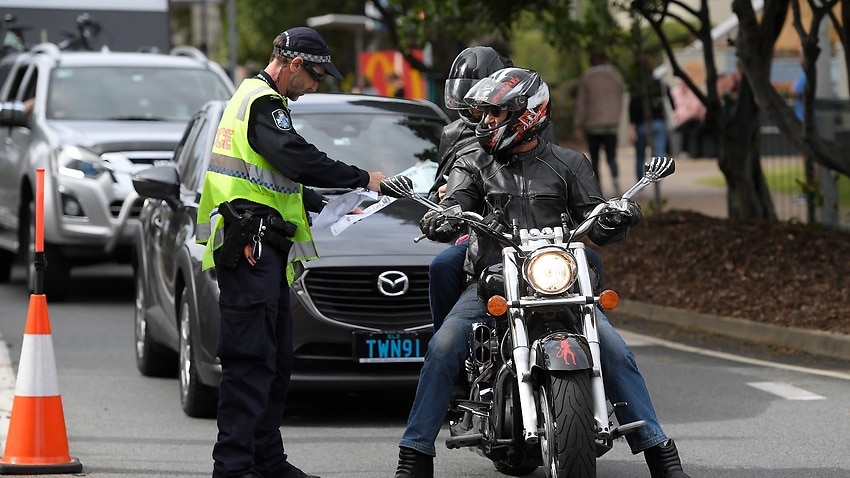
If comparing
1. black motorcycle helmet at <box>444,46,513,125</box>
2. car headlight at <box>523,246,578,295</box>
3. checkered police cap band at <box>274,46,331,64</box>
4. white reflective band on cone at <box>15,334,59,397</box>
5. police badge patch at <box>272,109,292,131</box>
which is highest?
checkered police cap band at <box>274,46,331,64</box>

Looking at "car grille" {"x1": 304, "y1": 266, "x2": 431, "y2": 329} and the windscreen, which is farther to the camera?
the windscreen

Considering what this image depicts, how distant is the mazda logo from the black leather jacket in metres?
1.70

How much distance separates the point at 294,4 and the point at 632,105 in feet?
50.4

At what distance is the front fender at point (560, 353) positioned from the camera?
231 inches

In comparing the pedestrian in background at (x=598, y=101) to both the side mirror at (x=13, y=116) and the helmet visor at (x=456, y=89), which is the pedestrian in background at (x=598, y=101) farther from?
the helmet visor at (x=456, y=89)

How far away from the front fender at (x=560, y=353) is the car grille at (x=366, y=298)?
7.74 feet

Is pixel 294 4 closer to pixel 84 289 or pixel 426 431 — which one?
pixel 84 289

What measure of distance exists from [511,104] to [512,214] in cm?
44

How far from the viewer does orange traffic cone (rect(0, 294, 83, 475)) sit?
7258 millimetres

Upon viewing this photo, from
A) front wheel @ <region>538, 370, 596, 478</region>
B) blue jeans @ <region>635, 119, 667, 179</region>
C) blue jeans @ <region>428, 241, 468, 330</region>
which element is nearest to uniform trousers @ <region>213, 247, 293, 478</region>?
blue jeans @ <region>428, 241, 468, 330</region>

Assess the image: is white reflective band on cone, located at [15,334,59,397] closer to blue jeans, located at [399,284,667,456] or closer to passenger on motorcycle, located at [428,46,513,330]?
passenger on motorcycle, located at [428,46,513,330]

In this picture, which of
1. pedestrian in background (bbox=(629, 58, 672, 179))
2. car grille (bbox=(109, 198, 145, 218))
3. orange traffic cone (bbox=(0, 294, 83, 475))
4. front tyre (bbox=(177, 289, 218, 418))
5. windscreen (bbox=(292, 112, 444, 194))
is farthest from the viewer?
pedestrian in background (bbox=(629, 58, 672, 179))

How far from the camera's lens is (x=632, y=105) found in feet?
77.8

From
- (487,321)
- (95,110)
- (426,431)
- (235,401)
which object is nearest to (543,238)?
(487,321)
